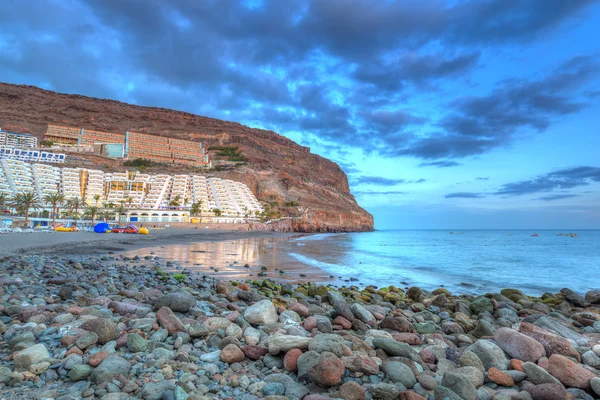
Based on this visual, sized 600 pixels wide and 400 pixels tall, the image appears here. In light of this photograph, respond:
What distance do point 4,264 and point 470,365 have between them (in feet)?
41.0

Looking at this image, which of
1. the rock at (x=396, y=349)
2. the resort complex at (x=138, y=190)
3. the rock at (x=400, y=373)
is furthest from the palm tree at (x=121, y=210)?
the rock at (x=400, y=373)

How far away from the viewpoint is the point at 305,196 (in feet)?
410

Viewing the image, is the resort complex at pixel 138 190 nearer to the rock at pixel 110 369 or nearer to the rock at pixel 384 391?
the rock at pixel 110 369

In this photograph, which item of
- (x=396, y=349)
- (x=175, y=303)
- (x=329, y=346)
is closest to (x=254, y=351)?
(x=329, y=346)

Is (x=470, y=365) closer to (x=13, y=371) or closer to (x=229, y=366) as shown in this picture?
(x=229, y=366)

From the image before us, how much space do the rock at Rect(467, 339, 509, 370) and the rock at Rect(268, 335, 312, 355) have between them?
2030 mm

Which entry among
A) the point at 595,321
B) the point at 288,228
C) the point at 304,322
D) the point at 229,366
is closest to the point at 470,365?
the point at 304,322

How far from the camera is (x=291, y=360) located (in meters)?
3.73

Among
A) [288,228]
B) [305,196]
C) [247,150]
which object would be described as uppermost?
[247,150]

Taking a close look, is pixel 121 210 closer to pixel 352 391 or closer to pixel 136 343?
pixel 136 343

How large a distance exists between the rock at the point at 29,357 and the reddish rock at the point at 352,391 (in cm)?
296

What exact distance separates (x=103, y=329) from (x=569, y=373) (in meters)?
5.19

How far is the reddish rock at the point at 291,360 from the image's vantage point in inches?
145

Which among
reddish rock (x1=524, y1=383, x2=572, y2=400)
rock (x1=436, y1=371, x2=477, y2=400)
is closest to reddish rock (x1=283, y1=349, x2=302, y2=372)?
rock (x1=436, y1=371, x2=477, y2=400)
